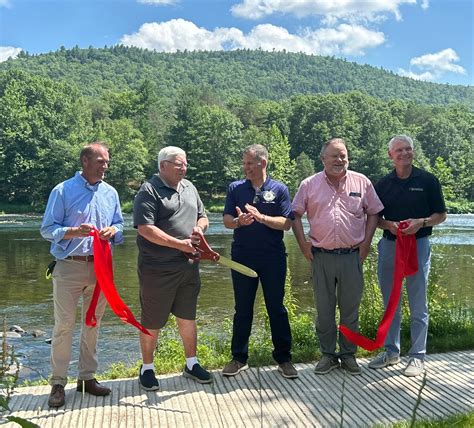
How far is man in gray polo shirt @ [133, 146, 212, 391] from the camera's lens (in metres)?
4.56

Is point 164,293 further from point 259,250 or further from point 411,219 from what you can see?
point 411,219

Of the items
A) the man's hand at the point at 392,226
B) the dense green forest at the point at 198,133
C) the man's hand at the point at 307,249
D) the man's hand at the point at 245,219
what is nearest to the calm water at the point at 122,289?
the man's hand at the point at 392,226

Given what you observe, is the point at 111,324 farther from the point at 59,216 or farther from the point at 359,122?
the point at 359,122

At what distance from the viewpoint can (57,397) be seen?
13.9ft

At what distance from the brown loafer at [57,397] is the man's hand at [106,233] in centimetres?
116

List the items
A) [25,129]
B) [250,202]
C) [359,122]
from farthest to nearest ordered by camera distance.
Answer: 1. [359,122]
2. [25,129]
3. [250,202]

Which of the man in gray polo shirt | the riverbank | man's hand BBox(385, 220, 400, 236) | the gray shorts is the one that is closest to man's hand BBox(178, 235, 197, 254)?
the man in gray polo shirt

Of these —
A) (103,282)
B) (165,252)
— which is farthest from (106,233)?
(165,252)

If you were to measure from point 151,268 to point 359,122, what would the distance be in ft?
288

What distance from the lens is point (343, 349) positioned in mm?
5059

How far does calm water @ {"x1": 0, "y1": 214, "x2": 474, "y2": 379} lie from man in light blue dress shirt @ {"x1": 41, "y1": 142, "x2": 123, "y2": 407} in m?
2.03

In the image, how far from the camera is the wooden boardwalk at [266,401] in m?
3.94

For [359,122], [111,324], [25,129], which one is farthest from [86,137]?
[111,324]

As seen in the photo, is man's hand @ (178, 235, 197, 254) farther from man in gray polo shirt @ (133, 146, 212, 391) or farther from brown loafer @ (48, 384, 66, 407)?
brown loafer @ (48, 384, 66, 407)
